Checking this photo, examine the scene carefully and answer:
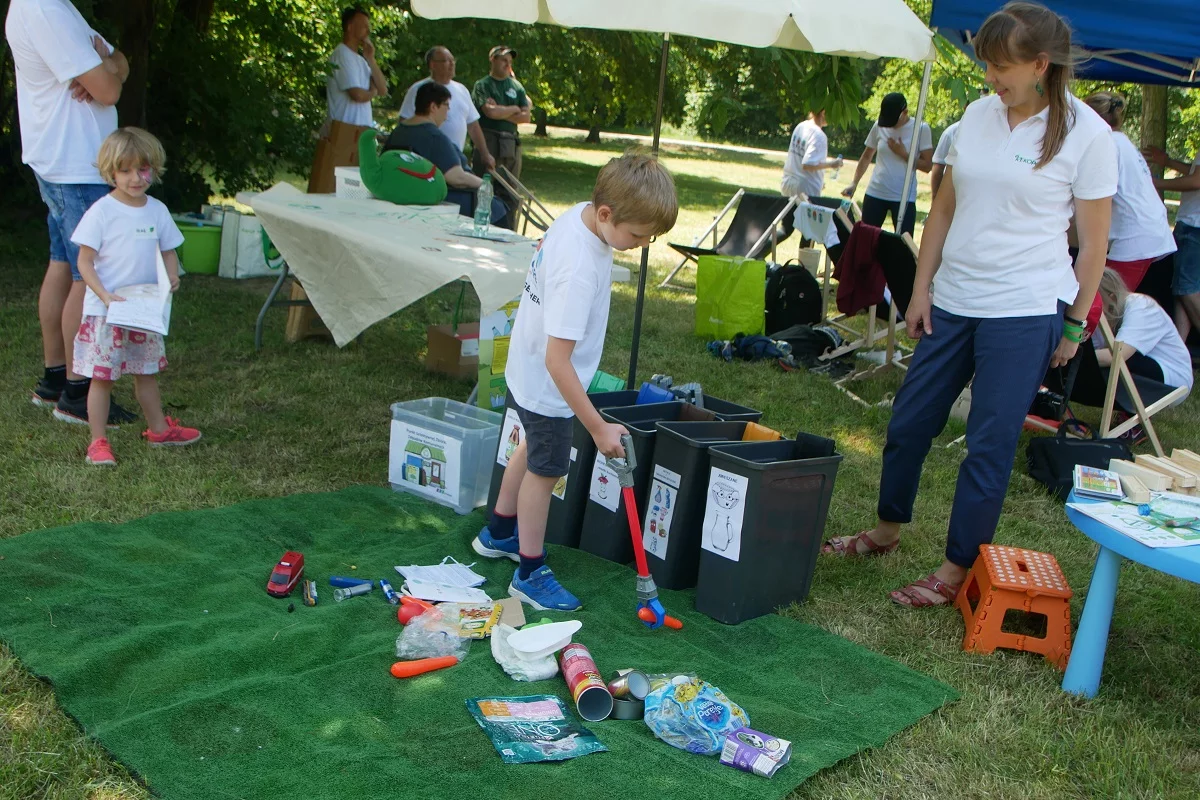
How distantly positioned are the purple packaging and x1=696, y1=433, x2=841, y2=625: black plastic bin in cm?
71

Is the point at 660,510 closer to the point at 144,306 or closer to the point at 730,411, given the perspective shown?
the point at 730,411

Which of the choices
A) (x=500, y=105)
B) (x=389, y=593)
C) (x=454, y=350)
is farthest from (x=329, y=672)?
(x=500, y=105)

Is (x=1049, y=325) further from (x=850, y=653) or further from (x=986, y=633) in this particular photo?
(x=850, y=653)

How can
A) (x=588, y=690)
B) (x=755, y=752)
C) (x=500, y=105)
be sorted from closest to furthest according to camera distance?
(x=755, y=752) < (x=588, y=690) < (x=500, y=105)

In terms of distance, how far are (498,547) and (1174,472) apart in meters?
2.10

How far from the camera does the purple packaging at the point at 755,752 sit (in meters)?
2.41

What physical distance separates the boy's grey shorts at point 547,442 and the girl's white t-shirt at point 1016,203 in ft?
4.11

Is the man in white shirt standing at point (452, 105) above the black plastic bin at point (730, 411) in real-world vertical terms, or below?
above

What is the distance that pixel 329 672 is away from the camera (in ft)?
8.84

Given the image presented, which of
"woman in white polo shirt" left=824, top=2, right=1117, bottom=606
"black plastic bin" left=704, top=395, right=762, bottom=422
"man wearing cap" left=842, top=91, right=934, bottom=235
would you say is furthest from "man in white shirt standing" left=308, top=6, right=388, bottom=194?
"woman in white polo shirt" left=824, top=2, right=1117, bottom=606

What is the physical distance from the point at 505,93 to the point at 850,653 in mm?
7401

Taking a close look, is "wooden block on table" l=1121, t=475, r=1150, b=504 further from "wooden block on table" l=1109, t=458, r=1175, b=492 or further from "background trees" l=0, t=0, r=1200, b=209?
"background trees" l=0, t=0, r=1200, b=209

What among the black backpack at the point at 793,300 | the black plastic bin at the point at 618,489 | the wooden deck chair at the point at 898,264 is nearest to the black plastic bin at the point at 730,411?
the black plastic bin at the point at 618,489

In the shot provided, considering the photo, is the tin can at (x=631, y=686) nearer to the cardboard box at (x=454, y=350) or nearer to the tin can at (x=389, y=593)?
the tin can at (x=389, y=593)
